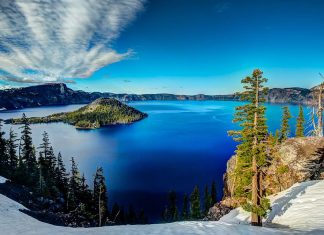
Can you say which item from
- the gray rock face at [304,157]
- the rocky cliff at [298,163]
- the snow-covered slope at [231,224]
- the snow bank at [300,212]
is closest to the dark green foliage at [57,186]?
the snow-covered slope at [231,224]

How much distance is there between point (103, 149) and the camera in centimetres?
16475

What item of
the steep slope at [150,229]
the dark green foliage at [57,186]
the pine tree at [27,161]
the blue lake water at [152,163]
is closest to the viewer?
the steep slope at [150,229]

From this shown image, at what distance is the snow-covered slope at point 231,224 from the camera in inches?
604

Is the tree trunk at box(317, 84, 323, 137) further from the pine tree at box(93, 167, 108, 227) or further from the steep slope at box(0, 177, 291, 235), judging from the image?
the pine tree at box(93, 167, 108, 227)

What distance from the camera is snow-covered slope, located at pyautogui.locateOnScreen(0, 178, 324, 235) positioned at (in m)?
15.3

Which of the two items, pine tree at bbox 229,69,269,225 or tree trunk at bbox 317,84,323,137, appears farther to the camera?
tree trunk at bbox 317,84,323,137

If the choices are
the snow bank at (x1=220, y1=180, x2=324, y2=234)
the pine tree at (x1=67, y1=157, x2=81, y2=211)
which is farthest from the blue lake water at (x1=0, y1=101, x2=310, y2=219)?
A: the snow bank at (x1=220, y1=180, x2=324, y2=234)

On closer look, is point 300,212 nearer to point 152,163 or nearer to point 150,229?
point 150,229

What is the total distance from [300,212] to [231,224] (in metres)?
5.54

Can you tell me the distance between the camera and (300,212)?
61.2ft

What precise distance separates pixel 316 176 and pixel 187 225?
20849mm

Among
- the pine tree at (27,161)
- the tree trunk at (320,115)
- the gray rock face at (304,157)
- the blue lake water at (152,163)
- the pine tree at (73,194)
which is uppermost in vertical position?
the tree trunk at (320,115)

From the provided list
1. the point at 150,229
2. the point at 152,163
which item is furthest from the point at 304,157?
the point at 152,163

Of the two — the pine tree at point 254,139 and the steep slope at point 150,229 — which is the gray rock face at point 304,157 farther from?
the steep slope at point 150,229
